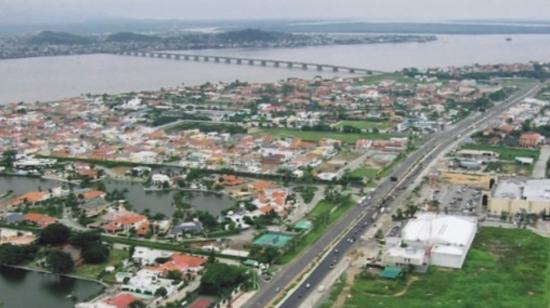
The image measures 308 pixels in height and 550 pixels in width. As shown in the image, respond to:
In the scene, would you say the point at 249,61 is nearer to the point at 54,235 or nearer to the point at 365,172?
the point at 365,172

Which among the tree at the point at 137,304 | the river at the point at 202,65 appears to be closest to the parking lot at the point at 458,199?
the tree at the point at 137,304

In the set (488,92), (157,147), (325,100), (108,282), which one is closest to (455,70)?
(488,92)

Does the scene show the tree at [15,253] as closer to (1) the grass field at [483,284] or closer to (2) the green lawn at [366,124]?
(1) the grass field at [483,284]

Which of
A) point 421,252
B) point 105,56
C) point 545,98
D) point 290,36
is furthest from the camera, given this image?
point 290,36

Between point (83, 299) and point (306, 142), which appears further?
point (306, 142)

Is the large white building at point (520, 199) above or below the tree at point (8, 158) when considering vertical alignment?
above

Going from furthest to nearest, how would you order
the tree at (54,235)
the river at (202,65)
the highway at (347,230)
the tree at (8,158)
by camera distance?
the river at (202,65), the tree at (8,158), the tree at (54,235), the highway at (347,230)

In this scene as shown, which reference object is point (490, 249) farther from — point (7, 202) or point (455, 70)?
point (455, 70)
